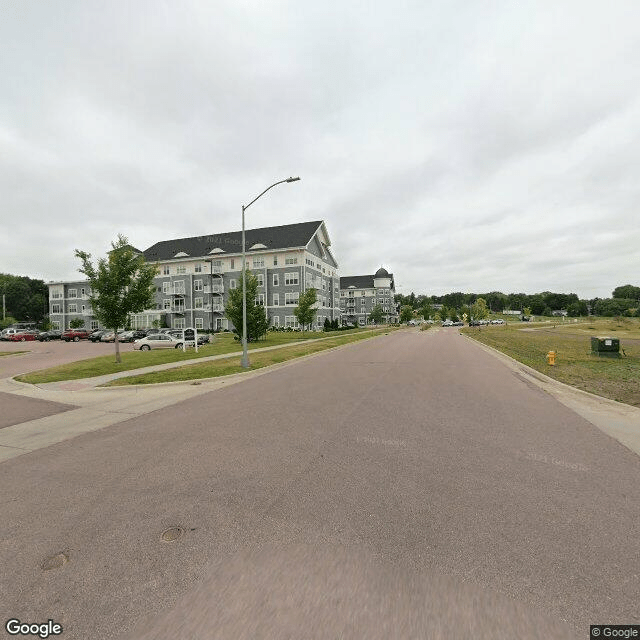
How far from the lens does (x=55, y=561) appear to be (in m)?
2.95

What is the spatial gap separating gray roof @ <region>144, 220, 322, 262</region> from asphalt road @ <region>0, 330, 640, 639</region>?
53.6 m

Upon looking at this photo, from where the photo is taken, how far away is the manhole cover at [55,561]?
9.43 ft

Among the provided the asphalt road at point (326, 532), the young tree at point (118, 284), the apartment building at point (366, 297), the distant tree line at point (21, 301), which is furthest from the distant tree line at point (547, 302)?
the asphalt road at point (326, 532)

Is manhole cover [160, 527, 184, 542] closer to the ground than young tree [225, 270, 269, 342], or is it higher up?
closer to the ground

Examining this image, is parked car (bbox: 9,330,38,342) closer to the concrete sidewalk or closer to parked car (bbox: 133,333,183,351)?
parked car (bbox: 133,333,183,351)

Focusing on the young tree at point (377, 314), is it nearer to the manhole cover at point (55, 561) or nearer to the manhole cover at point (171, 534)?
the manhole cover at point (171, 534)

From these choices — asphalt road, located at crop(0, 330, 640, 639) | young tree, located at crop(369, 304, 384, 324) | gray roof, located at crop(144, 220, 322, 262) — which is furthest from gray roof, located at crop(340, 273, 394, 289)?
asphalt road, located at crop(0, 330, 640, 639)

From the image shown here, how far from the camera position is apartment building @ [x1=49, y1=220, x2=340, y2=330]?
57625 mm

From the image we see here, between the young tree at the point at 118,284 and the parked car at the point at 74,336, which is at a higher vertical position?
the young tree at the point at 118,284

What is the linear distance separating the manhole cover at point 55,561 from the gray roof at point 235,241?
5584 centimetres

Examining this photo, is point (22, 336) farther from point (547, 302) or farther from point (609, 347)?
point (547, 302)

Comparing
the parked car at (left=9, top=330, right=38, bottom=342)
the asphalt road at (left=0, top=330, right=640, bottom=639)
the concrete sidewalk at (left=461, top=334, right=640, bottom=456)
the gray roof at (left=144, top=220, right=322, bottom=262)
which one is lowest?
the concrete sidewalk at (left=461, top=334, right=640, bottom=456)

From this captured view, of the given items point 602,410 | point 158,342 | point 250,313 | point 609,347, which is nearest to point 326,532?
point 602,410

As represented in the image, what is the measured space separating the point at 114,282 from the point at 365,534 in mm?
18440
